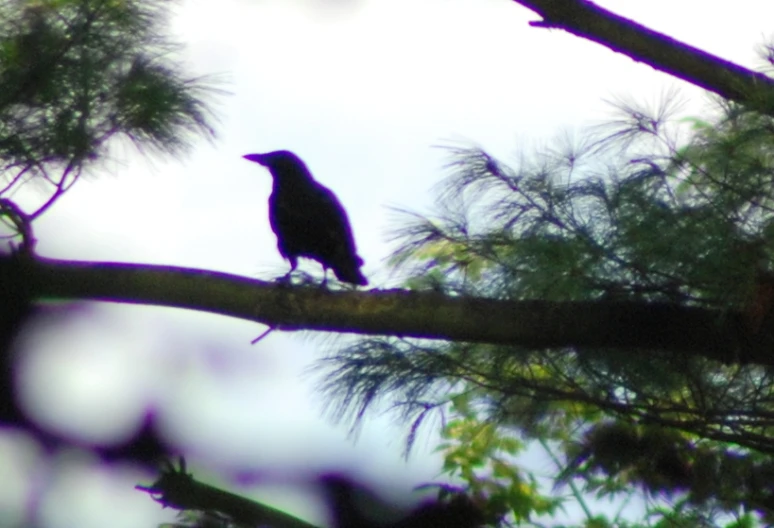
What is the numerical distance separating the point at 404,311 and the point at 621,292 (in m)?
0.47

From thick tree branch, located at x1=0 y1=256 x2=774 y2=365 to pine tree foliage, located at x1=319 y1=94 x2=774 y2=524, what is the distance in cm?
5

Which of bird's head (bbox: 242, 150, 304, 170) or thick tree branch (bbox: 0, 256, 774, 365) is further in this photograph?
bird's head (bbox: 242, 150, 304, 170)

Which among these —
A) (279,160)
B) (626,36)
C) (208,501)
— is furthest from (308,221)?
(208,501)

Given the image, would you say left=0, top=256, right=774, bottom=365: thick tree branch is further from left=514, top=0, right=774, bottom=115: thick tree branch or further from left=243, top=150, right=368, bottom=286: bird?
left=243, top=150, right=368, bottom=286: bird

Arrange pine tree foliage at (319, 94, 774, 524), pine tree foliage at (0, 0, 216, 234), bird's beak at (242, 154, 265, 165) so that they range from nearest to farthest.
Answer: pine tree foliage at (319, 94, 774, 524), pine tree foliage at (0, 0, 216, 234), bird's beak at (242, 154, 265, 165)

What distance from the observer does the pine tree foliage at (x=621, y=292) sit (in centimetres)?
200

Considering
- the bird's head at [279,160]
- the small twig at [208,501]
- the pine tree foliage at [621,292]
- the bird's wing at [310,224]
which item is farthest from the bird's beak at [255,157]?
the small twig at [208,501]

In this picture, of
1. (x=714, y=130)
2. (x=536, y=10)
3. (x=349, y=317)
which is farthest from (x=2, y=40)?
(x=714, y=130)

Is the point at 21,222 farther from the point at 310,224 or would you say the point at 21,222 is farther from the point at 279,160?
the point at 279,160

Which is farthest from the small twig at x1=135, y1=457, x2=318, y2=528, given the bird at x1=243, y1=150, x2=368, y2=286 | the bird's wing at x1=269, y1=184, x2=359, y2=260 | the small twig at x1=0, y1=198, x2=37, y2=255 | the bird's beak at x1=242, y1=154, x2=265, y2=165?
the bird's beak at x1=242, y1=154, x2=265, y2=165

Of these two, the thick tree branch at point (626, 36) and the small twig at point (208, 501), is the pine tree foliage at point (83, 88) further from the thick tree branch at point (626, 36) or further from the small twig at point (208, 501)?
the small twig at point (208, 501)

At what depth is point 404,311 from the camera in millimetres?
2301

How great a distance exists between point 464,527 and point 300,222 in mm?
2600

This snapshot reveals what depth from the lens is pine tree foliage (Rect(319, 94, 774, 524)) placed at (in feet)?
6.56
